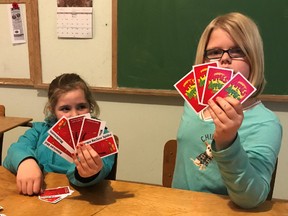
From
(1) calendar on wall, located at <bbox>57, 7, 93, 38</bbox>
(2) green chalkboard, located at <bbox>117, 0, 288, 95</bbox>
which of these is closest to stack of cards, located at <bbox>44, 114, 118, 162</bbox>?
(2) green chalkboard, located at <bbox>117, 0, 288, 95</bbox>

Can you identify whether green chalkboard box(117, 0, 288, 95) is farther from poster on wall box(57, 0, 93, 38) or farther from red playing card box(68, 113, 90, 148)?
red playing card box(68, 113, 90, 148)

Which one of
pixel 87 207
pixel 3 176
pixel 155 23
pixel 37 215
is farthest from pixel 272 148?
pixel 155 23

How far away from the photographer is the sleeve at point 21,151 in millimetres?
1229

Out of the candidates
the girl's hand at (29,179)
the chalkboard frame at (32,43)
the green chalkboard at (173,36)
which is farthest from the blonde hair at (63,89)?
the chalkboard frame at (32,43)

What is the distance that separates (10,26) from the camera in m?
2.88

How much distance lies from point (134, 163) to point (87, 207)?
1994 millimetres

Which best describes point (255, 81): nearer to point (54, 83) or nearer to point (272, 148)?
point (272, 148)

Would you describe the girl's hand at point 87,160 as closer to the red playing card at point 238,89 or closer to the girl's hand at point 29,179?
the girl's hand at point 29,179

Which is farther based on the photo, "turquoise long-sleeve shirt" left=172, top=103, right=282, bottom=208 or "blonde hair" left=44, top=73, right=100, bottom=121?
"blonde hair" left=44, top=73, right=100, bottom=121

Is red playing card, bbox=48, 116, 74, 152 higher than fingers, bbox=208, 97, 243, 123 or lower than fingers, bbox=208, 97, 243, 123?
lower

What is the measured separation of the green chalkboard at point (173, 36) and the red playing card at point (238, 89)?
63.3 inches

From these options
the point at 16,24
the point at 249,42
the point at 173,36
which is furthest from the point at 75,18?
the point at 249,42

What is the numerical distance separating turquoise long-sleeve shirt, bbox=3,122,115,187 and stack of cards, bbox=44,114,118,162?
0.35 feet

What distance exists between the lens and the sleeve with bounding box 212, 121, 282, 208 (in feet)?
3.05
